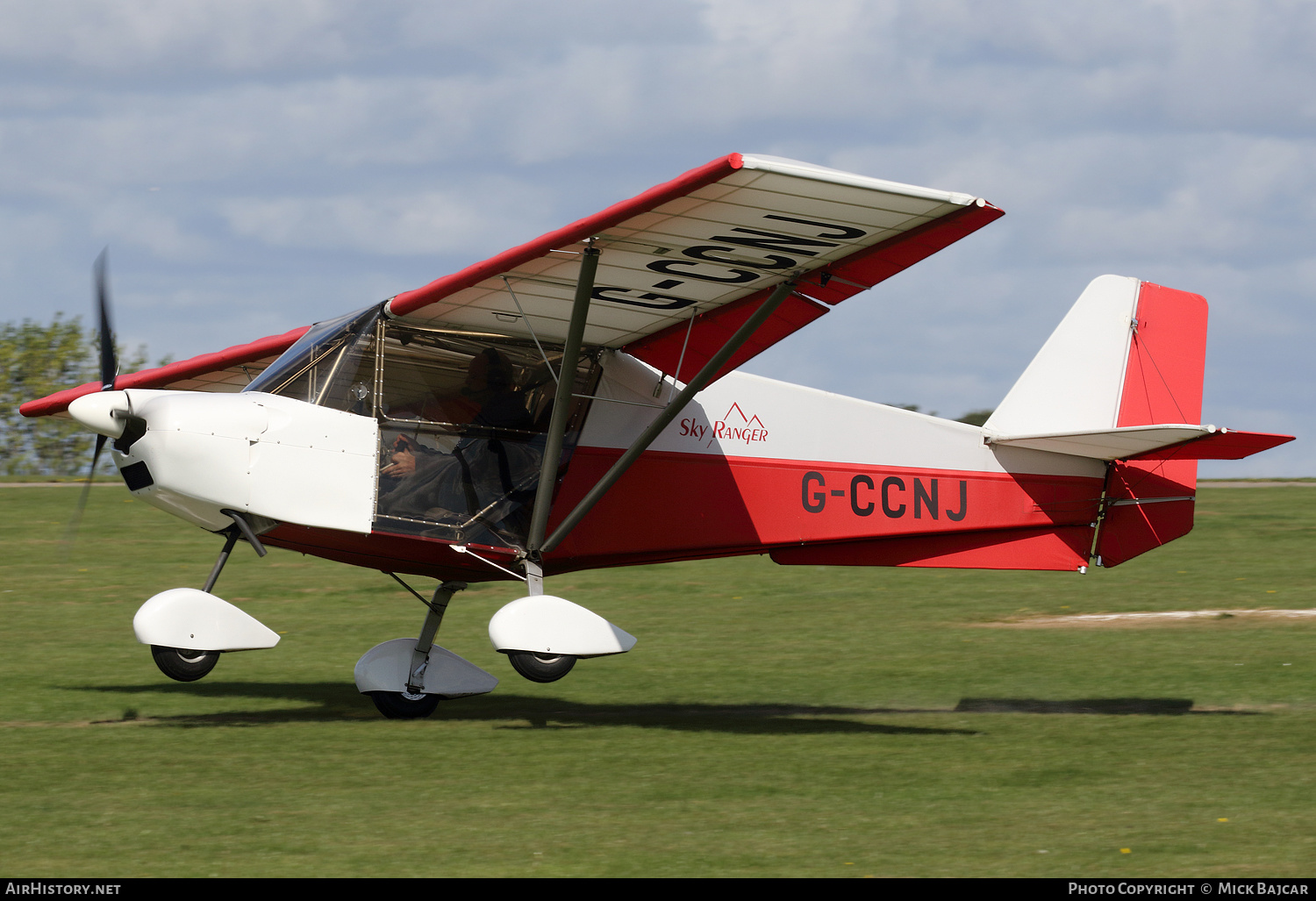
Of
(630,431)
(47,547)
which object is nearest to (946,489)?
(630,431)

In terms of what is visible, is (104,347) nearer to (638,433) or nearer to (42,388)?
(638,433)

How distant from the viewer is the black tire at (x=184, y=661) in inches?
314

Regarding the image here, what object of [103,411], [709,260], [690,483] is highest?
[709,260]

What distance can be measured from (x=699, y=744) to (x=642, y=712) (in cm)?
150

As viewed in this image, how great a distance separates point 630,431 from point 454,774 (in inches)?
119

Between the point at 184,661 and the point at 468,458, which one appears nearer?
the point at 184,661

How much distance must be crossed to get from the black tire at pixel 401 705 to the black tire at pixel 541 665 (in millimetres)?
1776

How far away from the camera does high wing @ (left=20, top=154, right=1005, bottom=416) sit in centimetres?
704

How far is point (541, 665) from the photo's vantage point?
8109 millimetres

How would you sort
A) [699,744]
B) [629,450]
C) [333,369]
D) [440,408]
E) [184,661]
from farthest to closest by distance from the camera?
[629,450] < [440,408] < [333,369] < [699,744] < [184,661]

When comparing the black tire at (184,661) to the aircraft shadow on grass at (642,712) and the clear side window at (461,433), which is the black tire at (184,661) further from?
the clear side window at (461,433)

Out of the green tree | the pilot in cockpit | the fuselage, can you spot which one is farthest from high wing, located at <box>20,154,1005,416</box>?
the green tree

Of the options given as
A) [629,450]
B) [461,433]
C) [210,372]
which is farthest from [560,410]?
[210,372]

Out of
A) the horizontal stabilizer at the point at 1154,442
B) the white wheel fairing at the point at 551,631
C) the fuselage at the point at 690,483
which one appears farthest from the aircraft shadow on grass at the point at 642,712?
the horizontal stabilizer at the point at 1154,442
